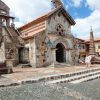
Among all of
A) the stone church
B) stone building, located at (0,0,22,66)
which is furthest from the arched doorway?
stone building, located at (0,0,22,66)

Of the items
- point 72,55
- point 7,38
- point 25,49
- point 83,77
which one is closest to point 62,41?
point 72,55

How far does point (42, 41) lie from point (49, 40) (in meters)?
1.31

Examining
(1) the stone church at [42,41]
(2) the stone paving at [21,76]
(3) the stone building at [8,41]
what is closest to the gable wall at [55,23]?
(1) the stone church at [42,41]

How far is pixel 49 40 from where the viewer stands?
28.0 meters

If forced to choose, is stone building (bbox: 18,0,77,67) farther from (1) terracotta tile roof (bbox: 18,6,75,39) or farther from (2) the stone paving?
(2) the stone paving

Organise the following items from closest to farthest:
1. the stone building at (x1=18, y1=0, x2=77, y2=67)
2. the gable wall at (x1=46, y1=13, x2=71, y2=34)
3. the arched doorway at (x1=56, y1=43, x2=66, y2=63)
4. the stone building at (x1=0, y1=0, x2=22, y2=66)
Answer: the stone building at (x1=0, y1=0, x2=22, y2=66), the stone building at (x1=18, y1=0, x2=77, y2=67), the gable wall at (x1=46, y1=13, x2=71, y2=34), the arched doorway at (x1=56, y1=43, x2=66, y2=63)

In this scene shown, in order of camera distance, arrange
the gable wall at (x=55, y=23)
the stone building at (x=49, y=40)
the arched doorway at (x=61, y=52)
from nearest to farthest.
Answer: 1. the stone building at (x=49, y=40)
2. the gable wall at (x=55, y=23)
3. the arched doorway at (x=61, y=52)

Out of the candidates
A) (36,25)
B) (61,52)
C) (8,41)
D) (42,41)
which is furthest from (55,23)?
(8,41)

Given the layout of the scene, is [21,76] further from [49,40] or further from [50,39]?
[50,39]

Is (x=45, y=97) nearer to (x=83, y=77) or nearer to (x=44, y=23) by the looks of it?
(x=83, y=77)

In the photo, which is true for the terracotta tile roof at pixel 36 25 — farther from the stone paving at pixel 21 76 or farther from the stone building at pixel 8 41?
the stone paving at pixel 21 76

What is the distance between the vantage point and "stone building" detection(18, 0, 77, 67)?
2666cm

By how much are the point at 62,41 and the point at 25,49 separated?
5.65 m

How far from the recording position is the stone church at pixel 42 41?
26.4 metres
